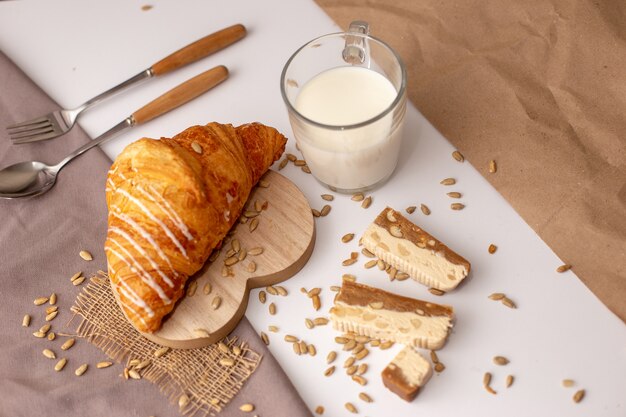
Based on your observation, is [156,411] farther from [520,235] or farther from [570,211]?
[570,211]

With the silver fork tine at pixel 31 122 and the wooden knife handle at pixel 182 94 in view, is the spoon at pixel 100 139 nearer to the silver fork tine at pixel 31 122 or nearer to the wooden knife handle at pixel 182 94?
the wooden knife handle at pixel 182 94

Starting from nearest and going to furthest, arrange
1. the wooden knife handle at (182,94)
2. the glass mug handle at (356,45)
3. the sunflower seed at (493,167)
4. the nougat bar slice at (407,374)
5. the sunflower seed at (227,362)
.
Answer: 1. the nougat bar slice at (407,374)
2. the sunflower seed at (227,362)
3. the glass mug handle at (356,45)
4. the sunflower seed at (493,167)
5. the wooden knife handle at (182,94)

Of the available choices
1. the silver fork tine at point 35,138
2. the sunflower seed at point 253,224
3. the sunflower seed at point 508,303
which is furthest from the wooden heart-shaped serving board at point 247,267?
the silver fork tine at point 35,138

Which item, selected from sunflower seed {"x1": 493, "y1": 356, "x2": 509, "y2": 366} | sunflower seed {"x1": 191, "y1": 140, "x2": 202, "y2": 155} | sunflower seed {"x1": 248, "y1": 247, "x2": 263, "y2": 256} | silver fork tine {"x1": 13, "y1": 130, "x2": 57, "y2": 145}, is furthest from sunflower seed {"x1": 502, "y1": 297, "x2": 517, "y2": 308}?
silver fork tine {"x1": 13, "y1": 130, "x2": 57, "y2": 145}

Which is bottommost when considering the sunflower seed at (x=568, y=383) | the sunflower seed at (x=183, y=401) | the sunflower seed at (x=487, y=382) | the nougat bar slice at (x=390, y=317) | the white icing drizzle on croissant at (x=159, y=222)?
the sunflower seed at (x=568, y=383)

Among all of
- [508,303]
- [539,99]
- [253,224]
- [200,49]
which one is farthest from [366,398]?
[200,49]

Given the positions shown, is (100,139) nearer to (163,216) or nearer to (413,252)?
(163,216)

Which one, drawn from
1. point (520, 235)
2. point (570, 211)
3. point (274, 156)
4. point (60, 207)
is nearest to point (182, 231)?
point (274, 156)
